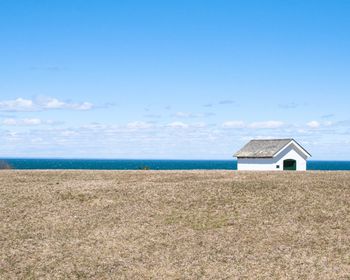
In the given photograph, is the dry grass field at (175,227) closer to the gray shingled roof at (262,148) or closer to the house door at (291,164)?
the gray shingled roof at (262,148)

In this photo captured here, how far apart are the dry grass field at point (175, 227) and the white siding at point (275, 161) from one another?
65.6 ft

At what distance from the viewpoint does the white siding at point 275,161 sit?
202 ft

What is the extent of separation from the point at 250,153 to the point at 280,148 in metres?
4.15

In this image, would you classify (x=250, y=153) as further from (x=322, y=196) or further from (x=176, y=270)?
(x=176, y=270)

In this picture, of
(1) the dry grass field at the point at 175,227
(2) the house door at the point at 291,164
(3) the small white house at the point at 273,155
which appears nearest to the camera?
(1) the dry grass field at the point at 175,227

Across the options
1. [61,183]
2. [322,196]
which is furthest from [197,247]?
[61,183]

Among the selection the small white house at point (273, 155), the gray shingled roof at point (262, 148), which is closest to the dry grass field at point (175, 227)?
the small white house at point (273, 155)

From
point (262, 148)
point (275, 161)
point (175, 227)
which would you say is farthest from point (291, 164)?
point (175, 227)

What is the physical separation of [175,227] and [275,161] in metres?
35.0

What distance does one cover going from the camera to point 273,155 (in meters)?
60.9

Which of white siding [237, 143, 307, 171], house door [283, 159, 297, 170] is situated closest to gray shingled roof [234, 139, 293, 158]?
white siding [237, 143, 307, 171]

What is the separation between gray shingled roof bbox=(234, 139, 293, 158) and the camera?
6163cm

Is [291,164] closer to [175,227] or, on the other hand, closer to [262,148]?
[262,148]

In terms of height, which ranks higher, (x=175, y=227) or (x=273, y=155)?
(x=273, y=155)
